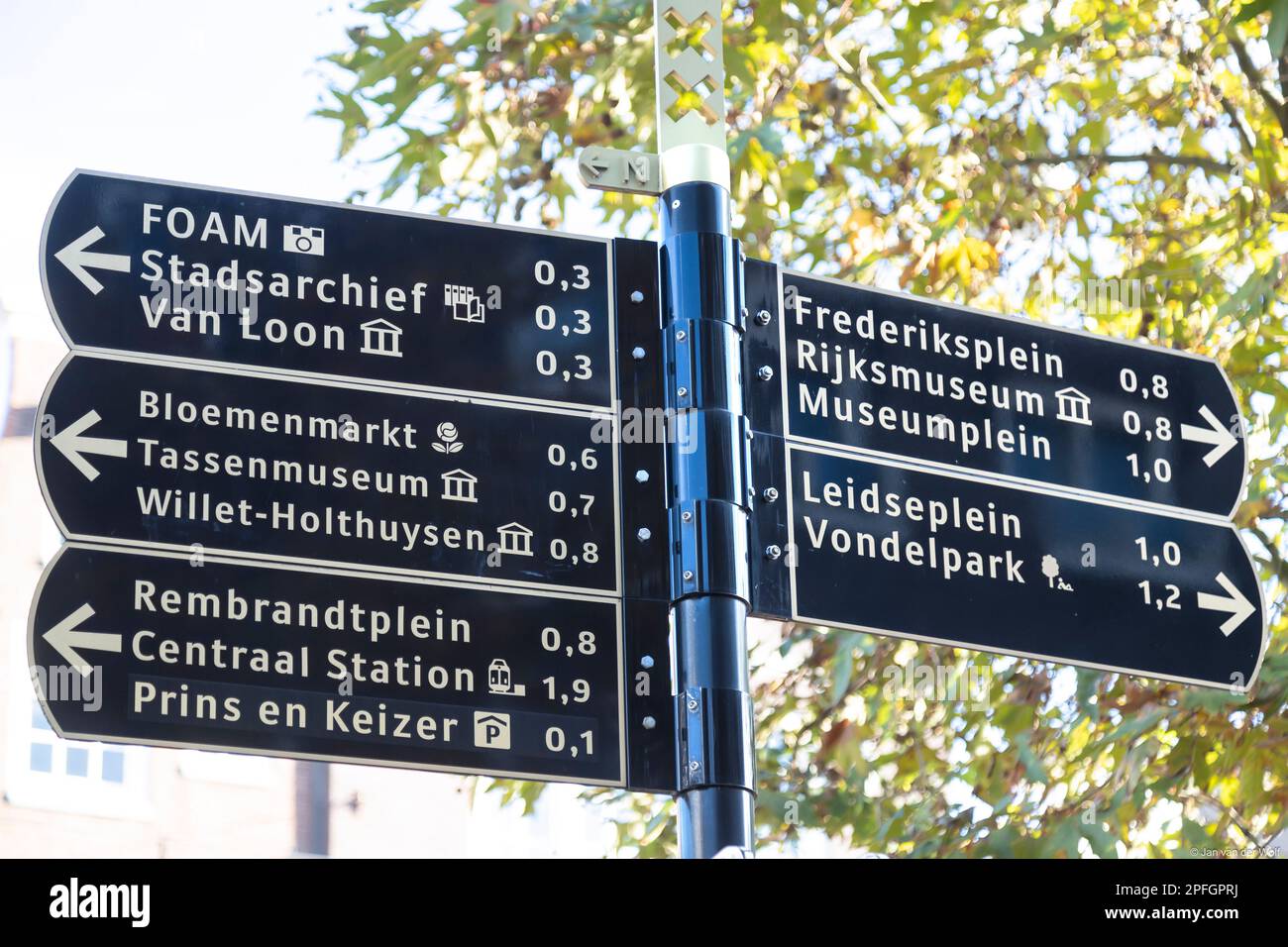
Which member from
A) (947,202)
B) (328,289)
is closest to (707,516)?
(328,289)

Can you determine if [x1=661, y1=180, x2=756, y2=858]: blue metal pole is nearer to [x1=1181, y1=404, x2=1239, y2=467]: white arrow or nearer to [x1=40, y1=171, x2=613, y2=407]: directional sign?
[x1=40, y1=171, x2=613, y2=407]: directional sign

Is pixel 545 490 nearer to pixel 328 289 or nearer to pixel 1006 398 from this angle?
pixel 328 289

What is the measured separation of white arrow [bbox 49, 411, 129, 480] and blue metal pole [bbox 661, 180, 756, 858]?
81 cm

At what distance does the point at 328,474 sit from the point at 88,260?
1.54ft

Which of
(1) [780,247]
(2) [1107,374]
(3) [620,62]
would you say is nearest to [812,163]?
(1) [780,247]

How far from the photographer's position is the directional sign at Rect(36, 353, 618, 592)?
8.62 ft

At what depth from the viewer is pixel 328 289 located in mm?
2859

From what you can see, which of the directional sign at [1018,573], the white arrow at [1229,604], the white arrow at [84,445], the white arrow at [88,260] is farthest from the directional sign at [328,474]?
the white arrow at [1229,604]

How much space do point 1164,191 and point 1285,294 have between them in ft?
3.43

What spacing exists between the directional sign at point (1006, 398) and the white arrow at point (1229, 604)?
15 centimetres

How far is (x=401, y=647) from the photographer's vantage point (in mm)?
2654

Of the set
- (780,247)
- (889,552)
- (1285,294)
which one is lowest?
(889,552)

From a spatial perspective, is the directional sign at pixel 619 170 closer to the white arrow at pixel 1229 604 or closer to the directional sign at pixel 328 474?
the directional sign at pixel 328 474

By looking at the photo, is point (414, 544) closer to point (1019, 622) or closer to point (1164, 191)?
point (1019, 622)
